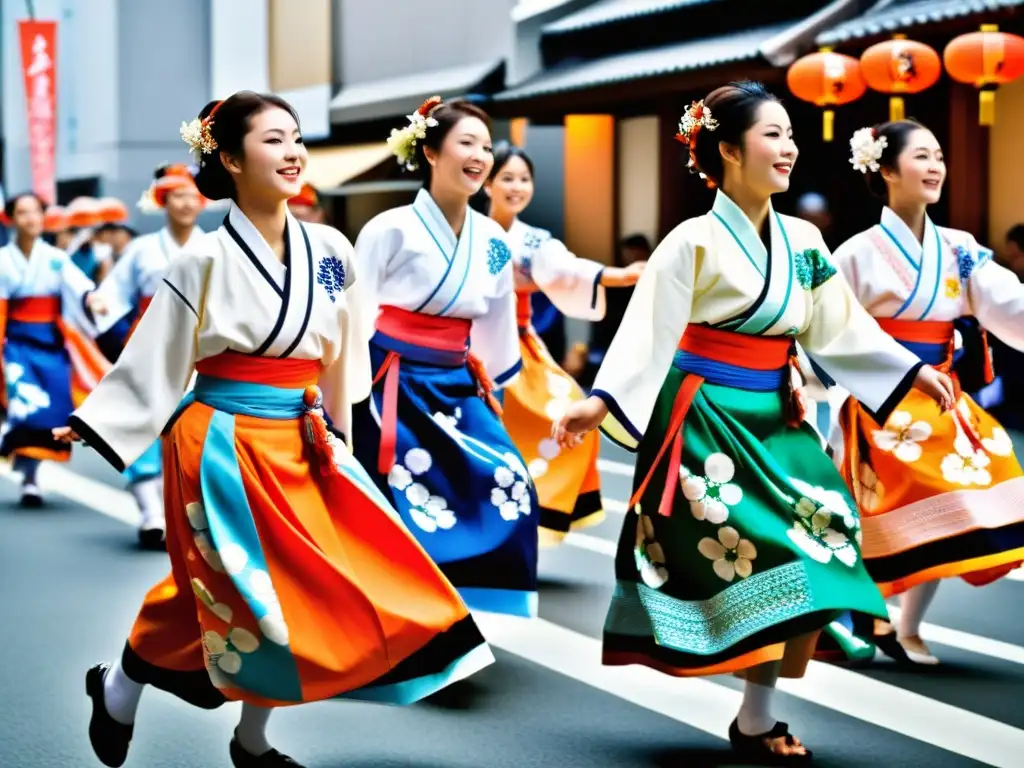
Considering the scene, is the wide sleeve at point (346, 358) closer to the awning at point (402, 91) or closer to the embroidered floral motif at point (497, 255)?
the embroidered floral motif at point (497, 255)

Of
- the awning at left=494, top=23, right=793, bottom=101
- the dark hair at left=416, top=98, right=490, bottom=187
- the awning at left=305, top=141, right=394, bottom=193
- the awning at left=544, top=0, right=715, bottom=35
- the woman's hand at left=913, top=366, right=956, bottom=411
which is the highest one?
the awning at left=544, top=0, right=715, bottom=35

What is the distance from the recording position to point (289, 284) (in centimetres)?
423

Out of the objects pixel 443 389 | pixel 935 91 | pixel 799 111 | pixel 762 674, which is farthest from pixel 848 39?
pixel 762 674

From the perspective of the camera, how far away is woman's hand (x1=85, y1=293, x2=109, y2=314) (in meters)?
8.55

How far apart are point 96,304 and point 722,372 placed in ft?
15.8

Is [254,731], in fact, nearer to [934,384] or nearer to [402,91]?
[934,384]

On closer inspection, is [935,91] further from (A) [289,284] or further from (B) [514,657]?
(A) [289,284]

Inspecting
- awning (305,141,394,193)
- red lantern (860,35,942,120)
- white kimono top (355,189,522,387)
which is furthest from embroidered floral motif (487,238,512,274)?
awning (305,141,394,193)

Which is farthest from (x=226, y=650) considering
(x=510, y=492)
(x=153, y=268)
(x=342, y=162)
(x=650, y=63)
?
(x=342, y=162)

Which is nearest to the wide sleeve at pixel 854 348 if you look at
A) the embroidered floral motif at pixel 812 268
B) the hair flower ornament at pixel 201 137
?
the embroidered floral motif at pixel 812 268

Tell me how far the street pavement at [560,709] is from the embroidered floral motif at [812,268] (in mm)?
1303

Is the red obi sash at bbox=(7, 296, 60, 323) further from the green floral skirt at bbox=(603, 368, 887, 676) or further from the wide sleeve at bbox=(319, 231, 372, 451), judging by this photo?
the green floral skirt at bbox=(603, 368, 887, 676)

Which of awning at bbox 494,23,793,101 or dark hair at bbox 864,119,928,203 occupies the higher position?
awning at bbox 494,23,793,101

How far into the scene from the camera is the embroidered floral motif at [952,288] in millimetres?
5715
